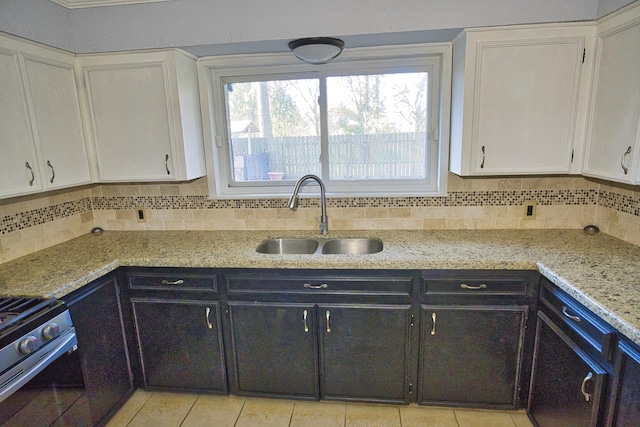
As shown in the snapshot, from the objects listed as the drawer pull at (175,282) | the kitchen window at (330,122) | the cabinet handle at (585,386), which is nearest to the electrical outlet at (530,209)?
the kitchen window at (330,122)

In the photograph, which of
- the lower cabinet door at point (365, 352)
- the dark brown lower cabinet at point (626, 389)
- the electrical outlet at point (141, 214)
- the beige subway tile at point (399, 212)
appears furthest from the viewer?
the electrical outlet at point (141, 214)

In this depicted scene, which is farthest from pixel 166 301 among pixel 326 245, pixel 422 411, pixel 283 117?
pixel 422 411

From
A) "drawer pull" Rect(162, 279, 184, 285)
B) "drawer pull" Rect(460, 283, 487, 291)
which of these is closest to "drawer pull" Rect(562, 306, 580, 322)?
"drawer pull" Rect(460, 283, 487, 291)

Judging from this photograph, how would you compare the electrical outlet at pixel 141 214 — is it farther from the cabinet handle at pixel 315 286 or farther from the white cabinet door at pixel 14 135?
the cabinet handle at pixel 315 286

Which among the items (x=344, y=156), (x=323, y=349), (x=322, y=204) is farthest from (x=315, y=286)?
(x=344, y=156)

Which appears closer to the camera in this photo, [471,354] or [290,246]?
[471,354]

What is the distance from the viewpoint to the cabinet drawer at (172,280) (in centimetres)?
195

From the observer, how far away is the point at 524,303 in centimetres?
177

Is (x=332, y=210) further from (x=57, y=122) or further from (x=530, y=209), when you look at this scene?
(x=57, y=122)

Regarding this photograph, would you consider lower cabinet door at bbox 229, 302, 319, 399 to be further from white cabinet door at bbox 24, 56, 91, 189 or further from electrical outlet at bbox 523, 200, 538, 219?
electrical outlet at bbox 523, 200, 538, 219

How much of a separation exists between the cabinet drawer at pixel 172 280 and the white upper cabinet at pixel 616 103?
212cm

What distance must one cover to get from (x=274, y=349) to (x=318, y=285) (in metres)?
0.47

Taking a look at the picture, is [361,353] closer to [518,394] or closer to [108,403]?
[518,394]

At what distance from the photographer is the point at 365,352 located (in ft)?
6.31
